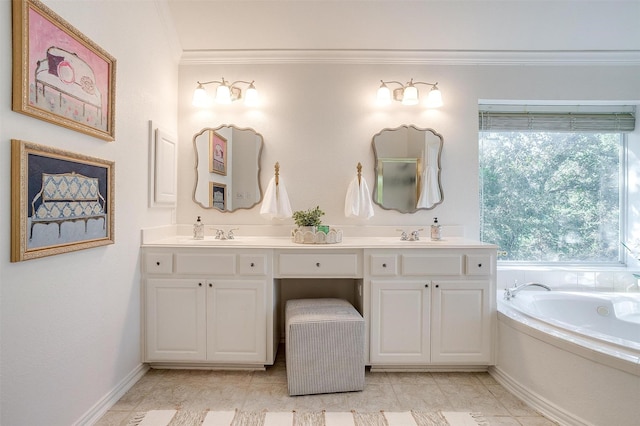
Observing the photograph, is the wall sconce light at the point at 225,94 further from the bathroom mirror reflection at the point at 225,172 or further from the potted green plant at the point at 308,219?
the potted green plant at the point at 308,219

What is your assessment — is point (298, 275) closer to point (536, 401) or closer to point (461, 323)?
point (461, 323)

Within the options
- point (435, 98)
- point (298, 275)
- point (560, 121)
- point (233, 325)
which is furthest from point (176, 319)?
point (560, 121)

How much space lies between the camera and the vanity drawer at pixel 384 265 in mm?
2115

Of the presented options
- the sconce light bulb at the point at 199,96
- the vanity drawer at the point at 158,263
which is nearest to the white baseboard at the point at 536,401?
the vanity drawer at the point at 158,263

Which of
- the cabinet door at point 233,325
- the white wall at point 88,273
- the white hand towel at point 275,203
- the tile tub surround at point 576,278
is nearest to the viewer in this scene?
the white wall at point 88,273

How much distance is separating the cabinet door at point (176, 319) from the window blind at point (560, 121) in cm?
279

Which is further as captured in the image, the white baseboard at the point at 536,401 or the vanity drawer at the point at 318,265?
the vanity drawer at the point at 318,265

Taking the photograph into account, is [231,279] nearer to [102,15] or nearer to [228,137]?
[228,137]

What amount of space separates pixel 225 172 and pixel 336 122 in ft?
3.42

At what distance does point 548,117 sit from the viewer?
9.05 ft

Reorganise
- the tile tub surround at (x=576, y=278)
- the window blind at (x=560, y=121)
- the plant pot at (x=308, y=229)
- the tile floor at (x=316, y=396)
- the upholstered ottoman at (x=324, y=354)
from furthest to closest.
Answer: the window blind at (x=560, y=121) < the tile tub surround at (x=576, y=278) < the plant pot at (x=308, y=229) < the upholstered ottoman at (x=324, y=354) < the tile floor at (x=316, y=396)

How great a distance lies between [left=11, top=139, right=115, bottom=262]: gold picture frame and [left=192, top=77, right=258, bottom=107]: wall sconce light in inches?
41.3

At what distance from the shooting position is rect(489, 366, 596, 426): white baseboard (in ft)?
5.32

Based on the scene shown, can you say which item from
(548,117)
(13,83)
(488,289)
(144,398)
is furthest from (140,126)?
(548,117)
